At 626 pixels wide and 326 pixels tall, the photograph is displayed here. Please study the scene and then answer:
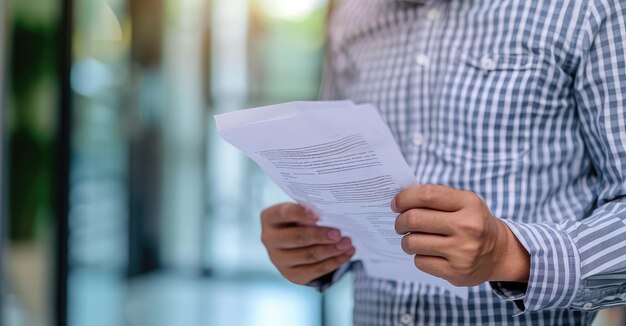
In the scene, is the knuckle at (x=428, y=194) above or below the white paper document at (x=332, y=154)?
below

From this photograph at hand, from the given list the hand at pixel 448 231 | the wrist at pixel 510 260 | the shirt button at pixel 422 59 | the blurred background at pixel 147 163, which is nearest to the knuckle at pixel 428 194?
the hand at pixel 448 231

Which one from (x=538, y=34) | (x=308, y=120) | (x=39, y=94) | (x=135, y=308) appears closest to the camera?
(x=308, y=120)

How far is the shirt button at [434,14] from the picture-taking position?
40.5 inches

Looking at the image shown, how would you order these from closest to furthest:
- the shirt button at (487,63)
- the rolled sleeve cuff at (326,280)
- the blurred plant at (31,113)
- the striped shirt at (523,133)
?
the striped shirt at (523,133), the shirt button at (487,63), the rolled sleeve cuff at (326,280), the blurred plant at (31,113)

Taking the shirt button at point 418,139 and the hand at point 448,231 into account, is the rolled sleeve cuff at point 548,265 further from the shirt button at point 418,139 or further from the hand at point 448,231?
the shirt button at point 418,139

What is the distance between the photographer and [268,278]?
3809 mm

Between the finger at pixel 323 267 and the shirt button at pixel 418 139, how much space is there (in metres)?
0.20

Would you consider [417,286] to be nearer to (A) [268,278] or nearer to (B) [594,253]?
(B) [594,253]

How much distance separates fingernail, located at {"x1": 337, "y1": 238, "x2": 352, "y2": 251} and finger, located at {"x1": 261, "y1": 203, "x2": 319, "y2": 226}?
51 millimetres

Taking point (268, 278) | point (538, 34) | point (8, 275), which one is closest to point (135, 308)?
point (268, 278)

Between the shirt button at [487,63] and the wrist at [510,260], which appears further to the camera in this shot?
the shirt button at [487,63]

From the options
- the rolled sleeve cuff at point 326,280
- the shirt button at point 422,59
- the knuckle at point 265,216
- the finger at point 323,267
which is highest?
the shirt button at point 422,59

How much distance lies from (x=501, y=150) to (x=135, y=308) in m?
3.05

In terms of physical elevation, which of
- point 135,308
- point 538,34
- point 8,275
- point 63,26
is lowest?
point 135,308
